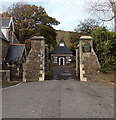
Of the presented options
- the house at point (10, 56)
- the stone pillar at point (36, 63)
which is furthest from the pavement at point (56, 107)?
the house at point (10, 56)

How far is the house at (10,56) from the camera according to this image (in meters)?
11.4

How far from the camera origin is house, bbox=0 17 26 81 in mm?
11364

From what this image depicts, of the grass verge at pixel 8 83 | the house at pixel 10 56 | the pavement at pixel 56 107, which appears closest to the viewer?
the pavement at pixel 56 107

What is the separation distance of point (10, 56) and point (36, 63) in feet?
25.3

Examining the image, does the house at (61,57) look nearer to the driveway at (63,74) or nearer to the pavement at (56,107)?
the driveway at (63,74)

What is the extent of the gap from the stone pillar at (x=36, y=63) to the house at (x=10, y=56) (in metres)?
0.87

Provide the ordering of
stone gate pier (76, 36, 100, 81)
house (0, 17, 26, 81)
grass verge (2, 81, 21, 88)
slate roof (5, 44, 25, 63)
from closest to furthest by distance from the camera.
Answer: grass verge (2, 81, 21, 88), stone gate pier (76, 36, 100, 81), house (0, 17, 26, 81), slate roof (5, 44, 25, 63)

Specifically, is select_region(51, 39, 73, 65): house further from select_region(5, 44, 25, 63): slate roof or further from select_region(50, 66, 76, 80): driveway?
select_region(5, 44, 25, 63): slate roof

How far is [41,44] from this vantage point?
441 inches

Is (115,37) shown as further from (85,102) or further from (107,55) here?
(85,102)

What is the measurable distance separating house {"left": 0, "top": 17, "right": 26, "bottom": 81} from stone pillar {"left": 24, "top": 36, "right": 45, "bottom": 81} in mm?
870

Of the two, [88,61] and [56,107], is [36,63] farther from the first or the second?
[56,107]

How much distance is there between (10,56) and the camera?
57.6ft

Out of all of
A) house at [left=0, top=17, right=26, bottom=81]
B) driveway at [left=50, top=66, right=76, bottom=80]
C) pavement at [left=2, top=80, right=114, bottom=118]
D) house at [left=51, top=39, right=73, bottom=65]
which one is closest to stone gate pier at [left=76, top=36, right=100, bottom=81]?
driveway at [left=50, top=66, right=76, bottom=80]
